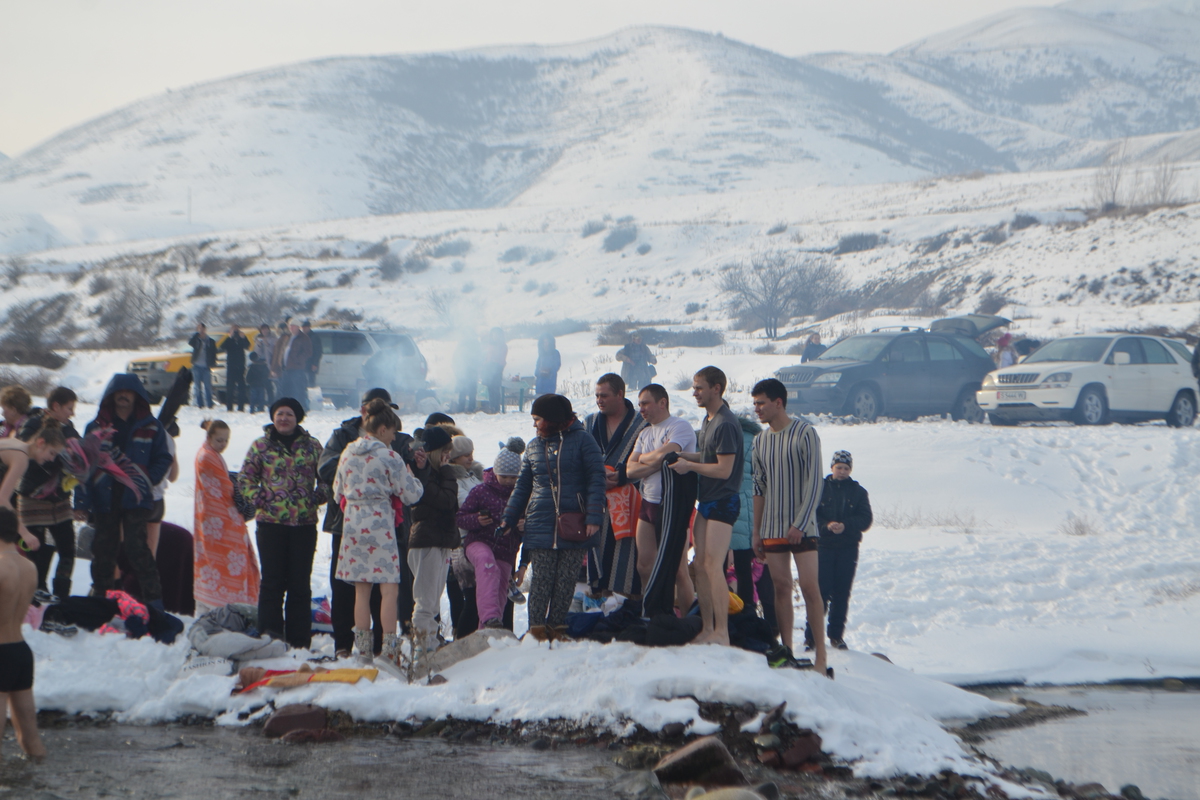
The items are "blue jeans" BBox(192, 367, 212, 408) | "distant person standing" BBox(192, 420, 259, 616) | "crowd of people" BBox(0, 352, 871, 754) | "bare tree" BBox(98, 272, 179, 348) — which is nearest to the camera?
"crowd of people" BBox(0, 352, 871, 754)

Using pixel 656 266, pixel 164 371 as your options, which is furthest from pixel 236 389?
pixel 656 266

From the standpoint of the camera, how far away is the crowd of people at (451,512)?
6.61 metres

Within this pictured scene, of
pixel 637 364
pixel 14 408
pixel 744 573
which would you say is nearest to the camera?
pixel 14 408

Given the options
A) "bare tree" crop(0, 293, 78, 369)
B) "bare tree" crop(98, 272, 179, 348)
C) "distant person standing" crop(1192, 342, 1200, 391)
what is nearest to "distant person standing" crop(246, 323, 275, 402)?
"distant person standing" crop(1192, 342, 1200, 391)

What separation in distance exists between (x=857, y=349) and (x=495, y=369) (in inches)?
240

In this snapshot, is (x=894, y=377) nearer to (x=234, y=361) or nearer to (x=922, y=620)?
(x=922, y=620)

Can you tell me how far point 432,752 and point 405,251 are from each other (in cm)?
5408

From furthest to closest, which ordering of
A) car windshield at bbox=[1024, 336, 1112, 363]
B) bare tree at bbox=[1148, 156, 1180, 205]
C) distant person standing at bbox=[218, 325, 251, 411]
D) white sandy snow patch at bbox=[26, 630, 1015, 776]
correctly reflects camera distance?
bare tree at bbox=[1148, 156, 1180, 205], distant person standing at bbox=[218, 325, 251, 411], car windshield at bbox=[1024, 336, 1112, 363], white sandy snow patch at bbox=[26, 630, 1015, 776]

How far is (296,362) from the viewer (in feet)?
57.7

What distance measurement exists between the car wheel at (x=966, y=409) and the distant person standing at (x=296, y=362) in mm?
10667

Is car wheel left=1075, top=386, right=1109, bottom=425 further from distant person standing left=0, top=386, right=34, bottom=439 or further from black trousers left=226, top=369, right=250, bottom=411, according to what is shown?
distant person standing left=0, top=386, right=34, bottom=439

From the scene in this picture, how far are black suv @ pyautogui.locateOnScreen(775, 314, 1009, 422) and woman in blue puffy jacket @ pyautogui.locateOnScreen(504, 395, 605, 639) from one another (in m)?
10.2

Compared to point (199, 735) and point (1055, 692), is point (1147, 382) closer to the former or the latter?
point (1055, 692)

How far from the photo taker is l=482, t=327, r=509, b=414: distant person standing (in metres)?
18.3
